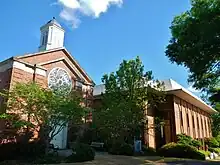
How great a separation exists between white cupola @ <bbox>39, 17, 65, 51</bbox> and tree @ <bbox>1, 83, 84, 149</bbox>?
9663mm

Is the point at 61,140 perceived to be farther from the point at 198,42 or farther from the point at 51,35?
the point at 198,42

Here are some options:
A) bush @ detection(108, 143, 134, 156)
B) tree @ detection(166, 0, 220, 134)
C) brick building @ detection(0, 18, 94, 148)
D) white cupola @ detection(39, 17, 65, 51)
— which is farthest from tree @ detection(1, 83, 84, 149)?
white cupola @ detection(39, 17, 65, 51)

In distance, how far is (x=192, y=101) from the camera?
27.1 metres

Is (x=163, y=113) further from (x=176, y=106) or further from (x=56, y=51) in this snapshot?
(x=56, y=51)

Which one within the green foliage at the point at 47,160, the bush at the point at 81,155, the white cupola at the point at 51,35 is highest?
the white cupola at the point at 51,35

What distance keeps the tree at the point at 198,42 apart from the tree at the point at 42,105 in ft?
22.3

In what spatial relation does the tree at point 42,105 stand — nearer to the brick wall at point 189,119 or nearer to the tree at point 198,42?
the tree at point 198,42

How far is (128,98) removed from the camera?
18062mm

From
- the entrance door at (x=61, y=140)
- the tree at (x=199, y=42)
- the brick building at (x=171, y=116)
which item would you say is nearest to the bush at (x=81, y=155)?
the entrance door at (x=61, y=140)

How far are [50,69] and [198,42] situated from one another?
10028mm

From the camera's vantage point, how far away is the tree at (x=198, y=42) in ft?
39.2

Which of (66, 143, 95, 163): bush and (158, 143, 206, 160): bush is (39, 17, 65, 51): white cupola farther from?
(158, 143, 206, 160): bush

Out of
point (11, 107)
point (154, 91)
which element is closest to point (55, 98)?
point (11, 107)

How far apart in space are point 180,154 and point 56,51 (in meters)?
11.7
